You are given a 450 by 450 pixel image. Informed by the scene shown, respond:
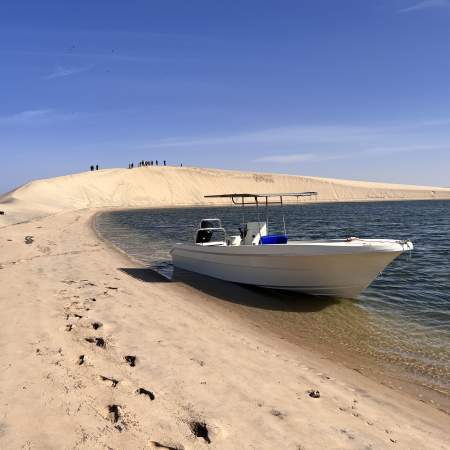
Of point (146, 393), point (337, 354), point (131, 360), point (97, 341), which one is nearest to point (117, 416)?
point (146, 393)

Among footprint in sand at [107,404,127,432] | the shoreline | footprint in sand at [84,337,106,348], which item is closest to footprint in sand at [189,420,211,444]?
footprint in sand at [107,404,127,432]

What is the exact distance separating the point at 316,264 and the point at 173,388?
21.5ft

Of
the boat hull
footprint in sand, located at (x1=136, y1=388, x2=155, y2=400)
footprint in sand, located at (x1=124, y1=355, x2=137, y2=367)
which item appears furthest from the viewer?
the boat hull

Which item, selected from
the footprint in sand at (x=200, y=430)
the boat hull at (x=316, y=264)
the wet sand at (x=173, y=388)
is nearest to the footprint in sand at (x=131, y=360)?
the wet sand at (x=173, y=388)

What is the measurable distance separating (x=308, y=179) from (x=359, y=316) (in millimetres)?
145564

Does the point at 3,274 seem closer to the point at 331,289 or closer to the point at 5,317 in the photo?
the point at 5,317

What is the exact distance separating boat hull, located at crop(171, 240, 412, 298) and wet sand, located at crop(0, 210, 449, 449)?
265 centimetres

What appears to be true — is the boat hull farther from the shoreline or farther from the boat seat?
the boat seat

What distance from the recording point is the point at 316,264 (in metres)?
10.9

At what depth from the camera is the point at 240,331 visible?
27.5 feet

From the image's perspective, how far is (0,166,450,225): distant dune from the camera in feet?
258

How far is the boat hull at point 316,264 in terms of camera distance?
1045 cm

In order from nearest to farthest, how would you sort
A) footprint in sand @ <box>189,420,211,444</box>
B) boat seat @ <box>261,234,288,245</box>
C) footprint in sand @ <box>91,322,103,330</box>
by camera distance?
footprint in sand @ <box>189,420,211,444</box> → footprint in sand @ <box>91,322,103,330</box> → boat seat @ <box>261,234,288,245</box>

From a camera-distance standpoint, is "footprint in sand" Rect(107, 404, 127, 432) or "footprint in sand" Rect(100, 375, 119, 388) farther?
"footprint in sand" Rect(100, 375, 119, 388)
